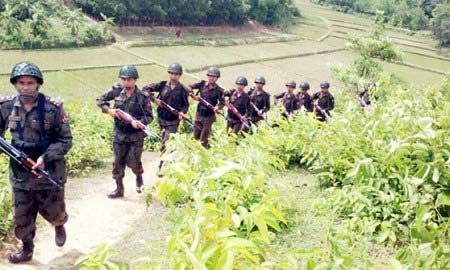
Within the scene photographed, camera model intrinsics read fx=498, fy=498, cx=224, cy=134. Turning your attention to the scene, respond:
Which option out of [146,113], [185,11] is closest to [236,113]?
[146,113]

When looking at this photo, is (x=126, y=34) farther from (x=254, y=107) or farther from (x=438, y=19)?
(x=438, y=19)

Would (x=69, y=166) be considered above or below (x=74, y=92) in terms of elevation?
above

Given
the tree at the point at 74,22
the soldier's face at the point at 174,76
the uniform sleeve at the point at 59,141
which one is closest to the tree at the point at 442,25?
the tree at the point at 74,22

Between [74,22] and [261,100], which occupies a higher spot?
[261,100]

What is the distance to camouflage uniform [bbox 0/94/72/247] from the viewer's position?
4.63 metres

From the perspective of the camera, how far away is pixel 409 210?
396cm

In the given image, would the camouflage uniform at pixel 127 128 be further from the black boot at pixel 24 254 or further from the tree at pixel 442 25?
the tree at pixel 442 25

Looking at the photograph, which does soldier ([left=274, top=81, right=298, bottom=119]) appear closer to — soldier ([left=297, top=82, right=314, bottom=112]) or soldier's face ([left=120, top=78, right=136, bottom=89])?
soldier ([left=297, top=82, right=314, bottom=112])

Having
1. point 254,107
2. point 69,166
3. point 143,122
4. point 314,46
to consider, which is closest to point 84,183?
point 69,166

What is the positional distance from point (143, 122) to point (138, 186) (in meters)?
1.01

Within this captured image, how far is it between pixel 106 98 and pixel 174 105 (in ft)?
5.27

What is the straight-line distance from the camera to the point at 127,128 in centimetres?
670

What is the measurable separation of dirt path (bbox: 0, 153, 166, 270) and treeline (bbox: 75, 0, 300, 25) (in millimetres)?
27786

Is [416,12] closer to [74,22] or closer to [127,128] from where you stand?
[74,22]
